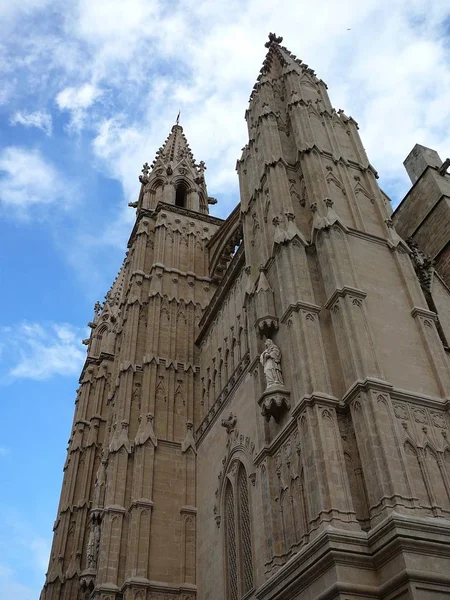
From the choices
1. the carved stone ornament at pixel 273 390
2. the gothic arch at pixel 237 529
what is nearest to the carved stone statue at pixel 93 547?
the gothic arch at pixel 237 529

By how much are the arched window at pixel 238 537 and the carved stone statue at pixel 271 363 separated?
395cm

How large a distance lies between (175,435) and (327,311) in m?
8.55

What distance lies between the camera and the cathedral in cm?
987

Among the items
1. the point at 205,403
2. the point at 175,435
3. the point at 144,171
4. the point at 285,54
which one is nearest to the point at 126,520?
the point at 175,435

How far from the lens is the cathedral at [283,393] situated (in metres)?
9.87

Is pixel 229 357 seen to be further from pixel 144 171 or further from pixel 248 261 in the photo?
pixel 144 171

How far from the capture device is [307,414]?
1104cm

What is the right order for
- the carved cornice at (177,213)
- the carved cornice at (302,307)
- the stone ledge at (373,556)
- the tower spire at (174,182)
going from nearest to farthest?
1. the stone ledge at (373,556)
2. the carved cornice at (302,307)
3. the carved cornice at (177,213)
4. the tower spire at (174,182)

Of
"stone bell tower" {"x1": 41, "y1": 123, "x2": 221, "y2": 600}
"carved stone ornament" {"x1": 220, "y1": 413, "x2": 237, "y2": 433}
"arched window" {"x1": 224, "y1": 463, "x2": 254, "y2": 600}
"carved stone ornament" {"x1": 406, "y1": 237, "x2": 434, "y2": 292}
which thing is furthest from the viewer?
"stone bell tower" {"x1": 41, "y1": 123, "x2": 221, "y2": 600}

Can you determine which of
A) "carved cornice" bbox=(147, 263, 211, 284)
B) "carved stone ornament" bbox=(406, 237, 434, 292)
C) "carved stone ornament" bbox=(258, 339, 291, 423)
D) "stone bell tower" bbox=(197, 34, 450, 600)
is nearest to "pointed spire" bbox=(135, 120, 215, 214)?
"carved cornice" bbox=(147, 263, 211, 284)

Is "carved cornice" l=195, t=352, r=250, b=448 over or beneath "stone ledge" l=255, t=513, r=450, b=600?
over

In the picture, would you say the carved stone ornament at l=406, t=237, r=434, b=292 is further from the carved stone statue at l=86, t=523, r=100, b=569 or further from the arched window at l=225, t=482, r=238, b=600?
the carved stone statue at l=86, t=523, r=100, b=569

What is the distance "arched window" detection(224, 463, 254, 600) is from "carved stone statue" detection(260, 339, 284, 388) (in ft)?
13.0

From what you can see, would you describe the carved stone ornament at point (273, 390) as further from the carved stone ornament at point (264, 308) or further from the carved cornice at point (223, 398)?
the carved cornice at point (223, 398)
